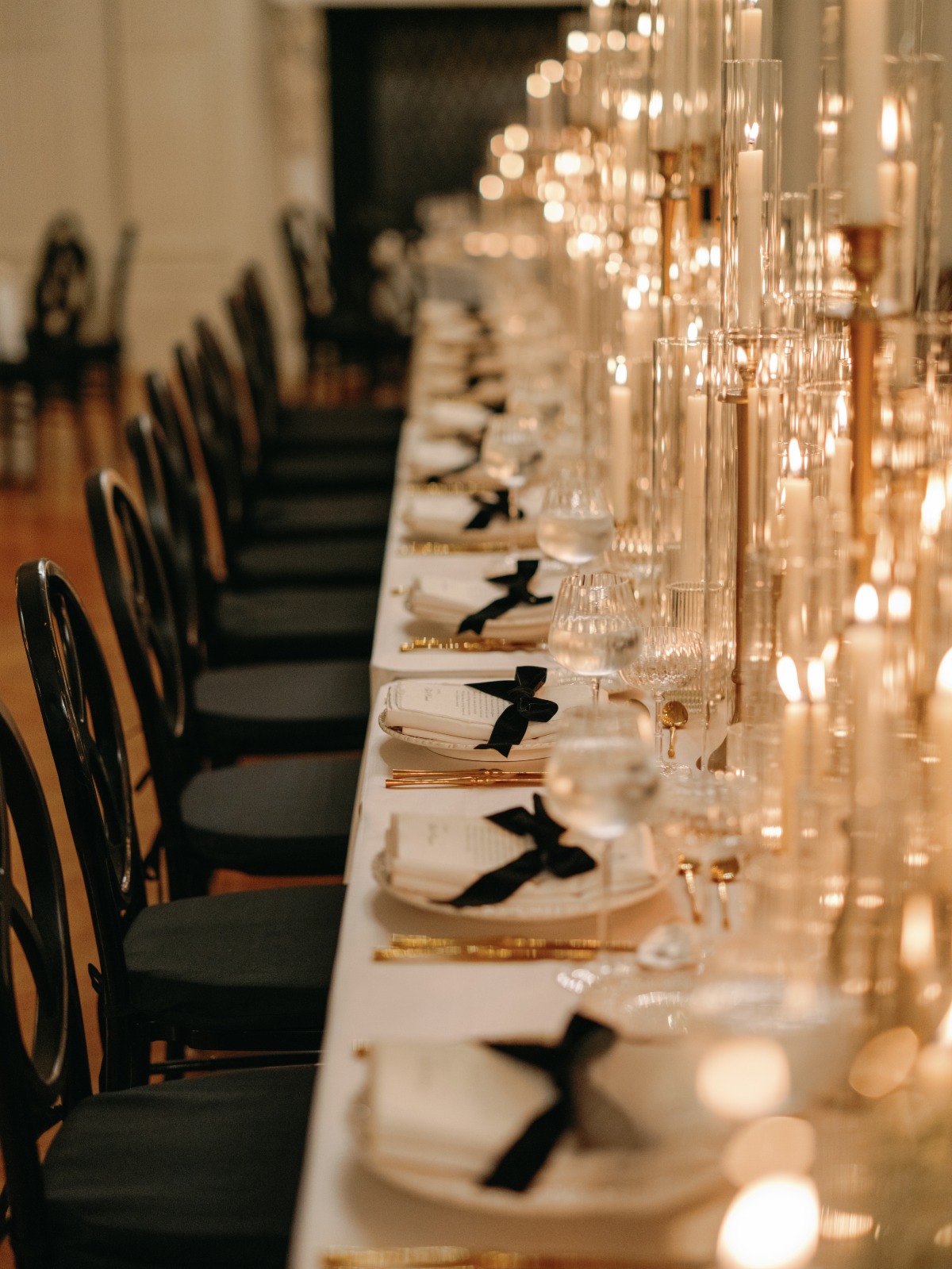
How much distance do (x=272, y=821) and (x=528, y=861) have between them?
1062 mm

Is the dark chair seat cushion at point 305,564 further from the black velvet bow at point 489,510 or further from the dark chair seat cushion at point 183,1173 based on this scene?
the dark chair seat cushion at point 183,1173

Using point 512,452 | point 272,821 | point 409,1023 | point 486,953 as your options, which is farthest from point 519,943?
point 512,452

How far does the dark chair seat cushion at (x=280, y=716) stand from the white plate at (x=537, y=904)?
1495 mm

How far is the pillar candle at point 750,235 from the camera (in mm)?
1682

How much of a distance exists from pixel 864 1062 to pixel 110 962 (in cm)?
117

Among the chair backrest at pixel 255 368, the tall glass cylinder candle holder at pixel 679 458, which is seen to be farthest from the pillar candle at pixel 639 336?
the chair backrest at pixel 255 368

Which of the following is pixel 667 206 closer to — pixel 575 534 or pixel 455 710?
pixel 575 534

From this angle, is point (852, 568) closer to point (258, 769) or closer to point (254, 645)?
point (258, 769)

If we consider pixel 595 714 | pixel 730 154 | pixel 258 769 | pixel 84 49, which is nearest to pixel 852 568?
pixel 595 714

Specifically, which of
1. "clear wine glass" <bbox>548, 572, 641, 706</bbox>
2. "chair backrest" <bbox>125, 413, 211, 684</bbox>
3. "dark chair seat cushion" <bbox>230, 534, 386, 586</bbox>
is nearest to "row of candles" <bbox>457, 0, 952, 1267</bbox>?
"clear wine glass" <bbox>548, 572, 641, 706</bbox>

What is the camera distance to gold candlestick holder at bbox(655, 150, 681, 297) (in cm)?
235

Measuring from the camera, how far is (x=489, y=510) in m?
3.00

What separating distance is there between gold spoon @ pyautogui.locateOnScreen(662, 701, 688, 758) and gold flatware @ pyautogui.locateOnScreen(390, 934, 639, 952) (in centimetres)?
44

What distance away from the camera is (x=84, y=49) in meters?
10.3
